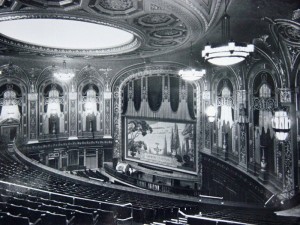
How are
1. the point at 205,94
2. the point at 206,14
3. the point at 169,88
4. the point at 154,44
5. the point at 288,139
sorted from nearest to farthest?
the point at 206,14
the point at 288,139
the point at 154,44
the point at 205,94
the point at 169,88

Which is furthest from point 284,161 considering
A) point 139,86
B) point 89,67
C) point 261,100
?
point 89,67

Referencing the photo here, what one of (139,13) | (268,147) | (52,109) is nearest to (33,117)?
(52,109)

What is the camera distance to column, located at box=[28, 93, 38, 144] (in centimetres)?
1564

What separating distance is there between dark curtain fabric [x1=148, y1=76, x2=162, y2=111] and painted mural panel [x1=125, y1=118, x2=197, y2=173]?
1.05 meters

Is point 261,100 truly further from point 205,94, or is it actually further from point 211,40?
point 205,94

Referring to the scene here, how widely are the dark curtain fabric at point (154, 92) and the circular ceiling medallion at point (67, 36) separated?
12.0 ft

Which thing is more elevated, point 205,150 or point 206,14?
point 206,14

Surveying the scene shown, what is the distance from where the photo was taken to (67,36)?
1184 cm

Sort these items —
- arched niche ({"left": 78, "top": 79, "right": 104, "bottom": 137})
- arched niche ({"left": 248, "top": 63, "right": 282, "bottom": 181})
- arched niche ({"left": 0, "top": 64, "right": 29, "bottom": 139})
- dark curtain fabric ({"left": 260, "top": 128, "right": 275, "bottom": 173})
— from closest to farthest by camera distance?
arched niche ({"left": 248, "top": 63, "right": 282, "bottom": 181}), dark curtain fabric ({"left": 260, "top": 128, "right": 275, "bottom": 173}), arched niche ({"left": 0, "top": 64, "right": 29, "bottom": 139}), arched niche ({"left": 78, "top": 79, "right": 104, "bottom": 137})

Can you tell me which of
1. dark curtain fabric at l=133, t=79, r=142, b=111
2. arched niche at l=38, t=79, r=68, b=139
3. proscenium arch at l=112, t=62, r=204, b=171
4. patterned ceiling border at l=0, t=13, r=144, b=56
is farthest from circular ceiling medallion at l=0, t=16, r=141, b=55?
dark curtain fabric at l=133, t=79, r=142, b=111

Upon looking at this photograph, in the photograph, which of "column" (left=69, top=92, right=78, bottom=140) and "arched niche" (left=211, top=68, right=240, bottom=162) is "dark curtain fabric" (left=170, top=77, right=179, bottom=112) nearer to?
"arched niche" (left=211, top=68, right=240, bottom=162)

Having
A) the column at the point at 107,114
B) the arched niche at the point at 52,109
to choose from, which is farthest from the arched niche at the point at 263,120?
the arched niche at the point at 52,109

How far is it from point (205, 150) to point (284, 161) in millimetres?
6295

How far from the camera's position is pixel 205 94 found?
576 inches
